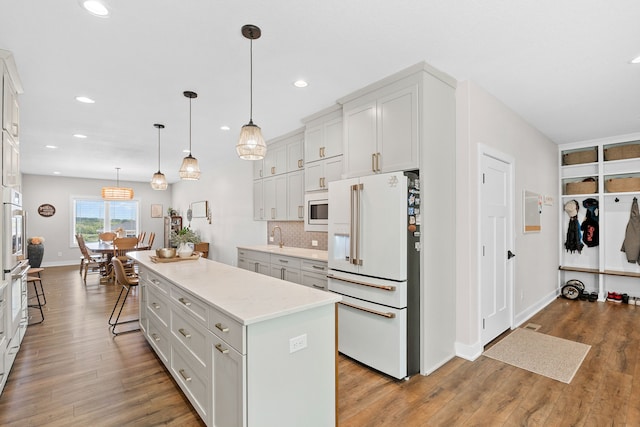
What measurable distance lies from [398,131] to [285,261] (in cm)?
221

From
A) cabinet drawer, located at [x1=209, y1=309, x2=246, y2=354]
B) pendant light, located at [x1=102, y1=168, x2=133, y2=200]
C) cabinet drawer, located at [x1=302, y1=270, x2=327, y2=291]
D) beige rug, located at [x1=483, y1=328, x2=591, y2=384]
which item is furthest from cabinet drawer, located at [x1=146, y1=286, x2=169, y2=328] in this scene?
pendant light, located at [x1=102, y1=168, x2=133, y2=200]

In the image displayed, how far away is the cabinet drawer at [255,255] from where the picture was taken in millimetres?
4560

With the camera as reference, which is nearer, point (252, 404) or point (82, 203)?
point (252, 404)

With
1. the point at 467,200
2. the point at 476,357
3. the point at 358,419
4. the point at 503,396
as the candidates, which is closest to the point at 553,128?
the point at 467,200

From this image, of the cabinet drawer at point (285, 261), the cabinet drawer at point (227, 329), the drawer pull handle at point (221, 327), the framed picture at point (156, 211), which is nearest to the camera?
the cabinet drawer at point (227, 329)

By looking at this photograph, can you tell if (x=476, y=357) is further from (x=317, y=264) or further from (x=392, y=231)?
(x=317, y=264)

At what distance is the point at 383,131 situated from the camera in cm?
296

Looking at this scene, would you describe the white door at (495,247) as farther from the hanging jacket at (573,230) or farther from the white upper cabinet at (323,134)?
the hanging jacket at (573,230)

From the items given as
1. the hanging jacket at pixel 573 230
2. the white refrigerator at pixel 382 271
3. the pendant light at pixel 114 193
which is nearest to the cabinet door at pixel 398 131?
the white refrigerator at pixel 382 271

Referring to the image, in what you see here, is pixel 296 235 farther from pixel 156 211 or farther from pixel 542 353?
pixel 156 211

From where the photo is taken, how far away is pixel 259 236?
614 cm

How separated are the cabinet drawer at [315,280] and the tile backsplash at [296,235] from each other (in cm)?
90

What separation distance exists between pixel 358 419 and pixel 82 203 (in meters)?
10.8

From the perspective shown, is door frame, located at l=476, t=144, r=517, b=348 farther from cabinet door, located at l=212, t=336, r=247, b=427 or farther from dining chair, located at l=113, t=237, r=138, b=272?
dining chair, located at l=113, t=237, r=138, b=272
